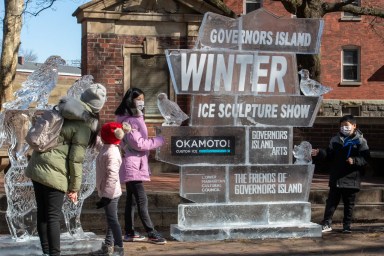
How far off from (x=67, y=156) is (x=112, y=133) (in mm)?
857

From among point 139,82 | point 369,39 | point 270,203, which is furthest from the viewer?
point 369,39

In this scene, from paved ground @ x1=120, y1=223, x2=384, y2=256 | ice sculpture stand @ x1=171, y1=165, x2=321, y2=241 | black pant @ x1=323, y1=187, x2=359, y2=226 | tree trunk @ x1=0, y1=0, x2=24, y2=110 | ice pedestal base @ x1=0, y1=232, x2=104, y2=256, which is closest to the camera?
ice pedestal base @ x1=0, y1=232, x2=104, y2=256

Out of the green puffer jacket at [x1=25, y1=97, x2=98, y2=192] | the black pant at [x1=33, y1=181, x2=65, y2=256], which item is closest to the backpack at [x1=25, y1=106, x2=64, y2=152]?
the green puffer jacket at [x1=25, y1=97, x2=98, y2=192]

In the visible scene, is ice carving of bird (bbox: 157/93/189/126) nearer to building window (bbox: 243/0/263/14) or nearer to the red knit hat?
the red knit hat

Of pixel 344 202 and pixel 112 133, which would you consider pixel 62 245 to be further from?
pixel 344 202

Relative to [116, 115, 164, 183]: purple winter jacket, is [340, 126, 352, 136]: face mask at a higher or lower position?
higher

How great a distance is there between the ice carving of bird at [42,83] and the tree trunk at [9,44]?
12009 millimetres

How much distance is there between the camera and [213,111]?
360 inches

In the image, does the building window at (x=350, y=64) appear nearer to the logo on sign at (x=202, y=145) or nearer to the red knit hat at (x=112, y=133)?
the logo on sign at (x=202, y=145)

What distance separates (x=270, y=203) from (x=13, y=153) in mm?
3237

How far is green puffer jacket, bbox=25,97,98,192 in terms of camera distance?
6.79m

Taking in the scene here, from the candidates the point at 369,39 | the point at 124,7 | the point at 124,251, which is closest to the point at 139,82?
the point at 124,7

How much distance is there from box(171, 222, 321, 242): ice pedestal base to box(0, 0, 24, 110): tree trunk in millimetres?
12035

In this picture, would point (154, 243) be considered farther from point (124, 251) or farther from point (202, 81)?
point (202, 81)
